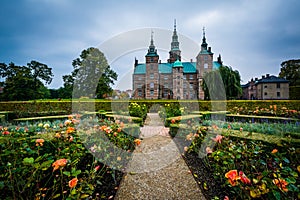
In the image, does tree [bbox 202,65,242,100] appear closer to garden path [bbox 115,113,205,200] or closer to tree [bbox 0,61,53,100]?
garden path [bbox 115,113,205,200]

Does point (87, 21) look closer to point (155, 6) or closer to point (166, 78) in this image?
point (155, 6)

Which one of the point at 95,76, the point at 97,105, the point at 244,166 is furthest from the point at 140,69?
the point at 244,166

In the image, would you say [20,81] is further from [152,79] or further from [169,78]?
[169,78]

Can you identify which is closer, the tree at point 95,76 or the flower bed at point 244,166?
the flower bed at point 244,166

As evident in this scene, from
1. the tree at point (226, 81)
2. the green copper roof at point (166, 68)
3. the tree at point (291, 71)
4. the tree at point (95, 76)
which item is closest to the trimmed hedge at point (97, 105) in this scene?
the tree at point (226, 81)

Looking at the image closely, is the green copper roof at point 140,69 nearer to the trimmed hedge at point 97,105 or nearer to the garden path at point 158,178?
the trimmed hedge at point 97,105

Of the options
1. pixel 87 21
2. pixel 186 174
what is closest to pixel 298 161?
pixel 186 174

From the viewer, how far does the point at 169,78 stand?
25141mm

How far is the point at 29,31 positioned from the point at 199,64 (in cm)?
2752

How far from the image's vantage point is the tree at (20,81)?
20.0 m

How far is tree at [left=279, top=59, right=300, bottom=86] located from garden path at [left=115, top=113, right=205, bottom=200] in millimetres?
37953

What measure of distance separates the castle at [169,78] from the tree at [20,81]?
14099 mm

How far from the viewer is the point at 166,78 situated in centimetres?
2536

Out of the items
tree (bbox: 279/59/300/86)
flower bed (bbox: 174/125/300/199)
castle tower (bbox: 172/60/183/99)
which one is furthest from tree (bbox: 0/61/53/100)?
tree (bbox: 279/59/300/86)
